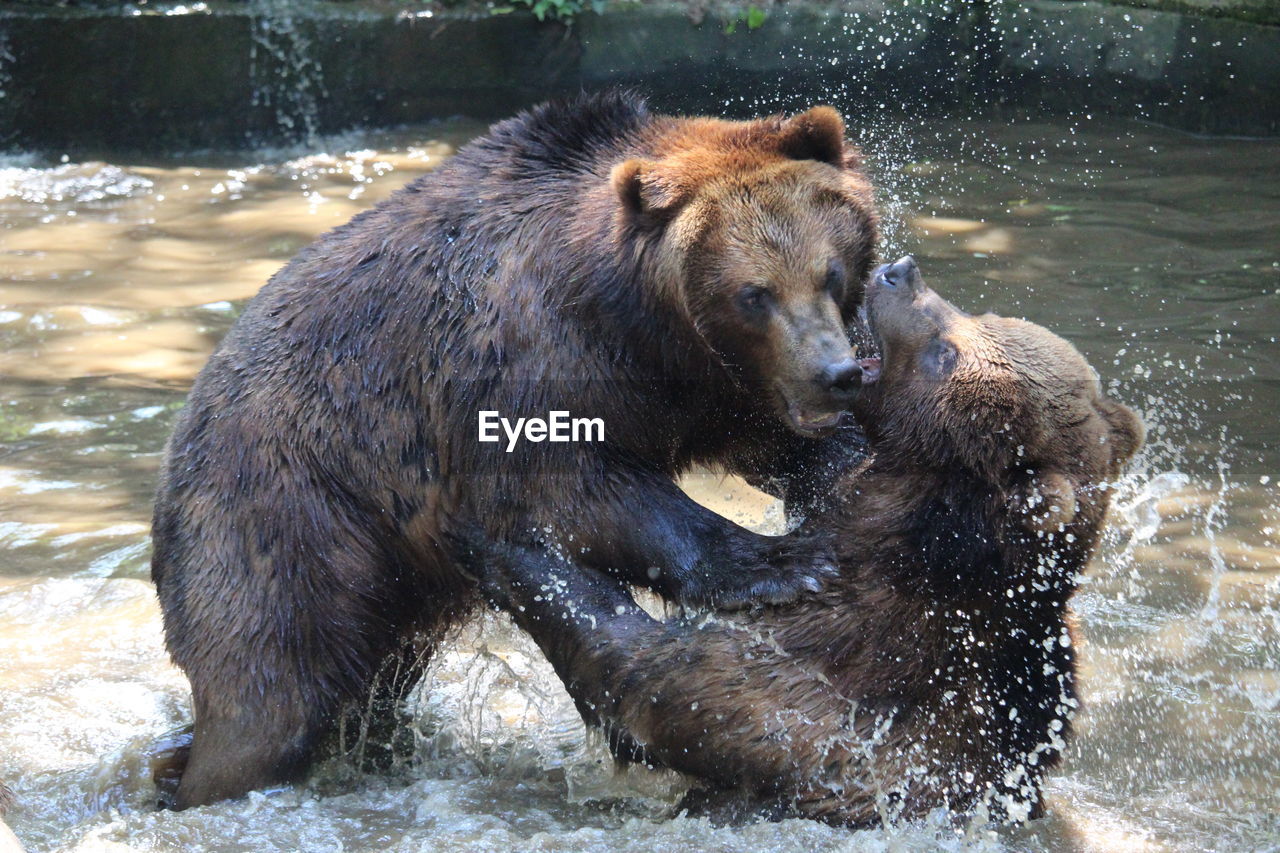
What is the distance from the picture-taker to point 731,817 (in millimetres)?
5168

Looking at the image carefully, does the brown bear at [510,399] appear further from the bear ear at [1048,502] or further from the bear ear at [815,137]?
the bear ear at [1048,502]

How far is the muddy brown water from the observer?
212 inches

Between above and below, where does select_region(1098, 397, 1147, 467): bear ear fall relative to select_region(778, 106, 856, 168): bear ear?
below

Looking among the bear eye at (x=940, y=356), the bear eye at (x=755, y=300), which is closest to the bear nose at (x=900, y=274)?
the bear eye at (x=940, y=356)

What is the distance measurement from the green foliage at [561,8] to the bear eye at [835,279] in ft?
32.3

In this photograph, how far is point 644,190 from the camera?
5062mm

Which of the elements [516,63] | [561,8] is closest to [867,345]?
[561,8]

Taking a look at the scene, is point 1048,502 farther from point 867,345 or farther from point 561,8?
point 561,8

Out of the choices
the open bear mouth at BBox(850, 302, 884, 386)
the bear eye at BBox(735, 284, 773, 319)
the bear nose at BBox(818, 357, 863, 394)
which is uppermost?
the bear eye at BBox(735, 284, 773, 319)

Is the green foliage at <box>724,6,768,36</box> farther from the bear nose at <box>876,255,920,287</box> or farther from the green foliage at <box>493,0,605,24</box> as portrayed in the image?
the bear nose at <box>876,255,920,287</box>

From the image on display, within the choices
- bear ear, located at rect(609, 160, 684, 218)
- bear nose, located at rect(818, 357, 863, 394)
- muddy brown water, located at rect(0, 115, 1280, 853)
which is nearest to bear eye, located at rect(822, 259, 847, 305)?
bear nose, located at rect(818, 357, 863, 394)

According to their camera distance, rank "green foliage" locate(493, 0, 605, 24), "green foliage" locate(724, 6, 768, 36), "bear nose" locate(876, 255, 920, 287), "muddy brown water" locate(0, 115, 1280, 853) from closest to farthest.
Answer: "bear nose" locate(876, 255, 920, 287) → "muddy brown water" locate(0, 115, 1280, 853) → "green foliage" locate(724, 6, 768, 36) → "green foliage" locate(493, 0, 605, 24)

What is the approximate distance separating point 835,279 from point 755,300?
0.31 meters

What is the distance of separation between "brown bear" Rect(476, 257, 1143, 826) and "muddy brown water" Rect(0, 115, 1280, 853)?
22cm
